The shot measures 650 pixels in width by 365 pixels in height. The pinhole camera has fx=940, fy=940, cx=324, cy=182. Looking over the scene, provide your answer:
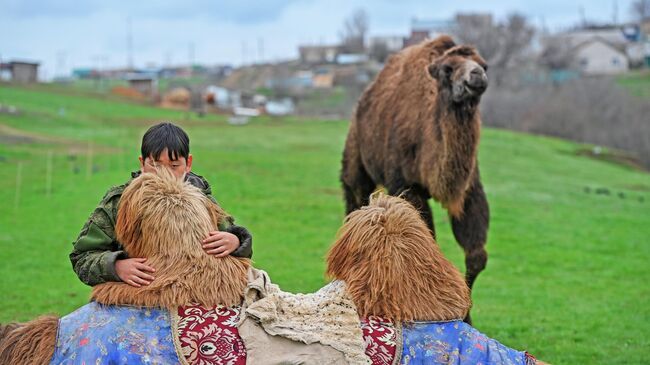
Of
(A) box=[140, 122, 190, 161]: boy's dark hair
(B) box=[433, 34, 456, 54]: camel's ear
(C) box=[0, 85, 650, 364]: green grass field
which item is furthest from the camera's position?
(C) box=[0, 85, 650, 364]: green grass field

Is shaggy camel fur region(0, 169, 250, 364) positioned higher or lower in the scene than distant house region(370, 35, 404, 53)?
lower

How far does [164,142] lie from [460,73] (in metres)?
4.01

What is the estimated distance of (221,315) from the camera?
4426mm

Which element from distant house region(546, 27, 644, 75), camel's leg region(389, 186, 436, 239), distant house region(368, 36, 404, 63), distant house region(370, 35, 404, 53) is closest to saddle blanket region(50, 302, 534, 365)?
camel's leg region(389, 186, 436, 239)

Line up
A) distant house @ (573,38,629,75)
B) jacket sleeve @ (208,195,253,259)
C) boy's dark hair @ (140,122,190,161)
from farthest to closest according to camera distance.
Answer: distant house @ (573,38,629,75), boy's dark hair @ (140,122,190,161), jacket sleeve @ (208,195,253,259)

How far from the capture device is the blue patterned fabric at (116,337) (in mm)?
4270

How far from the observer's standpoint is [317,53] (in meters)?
117

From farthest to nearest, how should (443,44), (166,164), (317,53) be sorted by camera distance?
(317,53)
(443,44)
(166,164)

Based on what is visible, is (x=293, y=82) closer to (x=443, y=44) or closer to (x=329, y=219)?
(x=329, y=219)

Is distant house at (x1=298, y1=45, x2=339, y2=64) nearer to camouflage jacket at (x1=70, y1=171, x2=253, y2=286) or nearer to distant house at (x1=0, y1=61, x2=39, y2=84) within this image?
distant house at (x1=0, y1=61, x2=39, y2=84)

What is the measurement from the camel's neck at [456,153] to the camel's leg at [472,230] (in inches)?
6.3

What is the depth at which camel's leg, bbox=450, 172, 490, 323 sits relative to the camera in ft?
27.8

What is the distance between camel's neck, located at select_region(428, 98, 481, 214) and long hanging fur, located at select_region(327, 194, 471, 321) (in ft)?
11.4

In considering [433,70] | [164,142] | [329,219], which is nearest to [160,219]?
[164,142]
